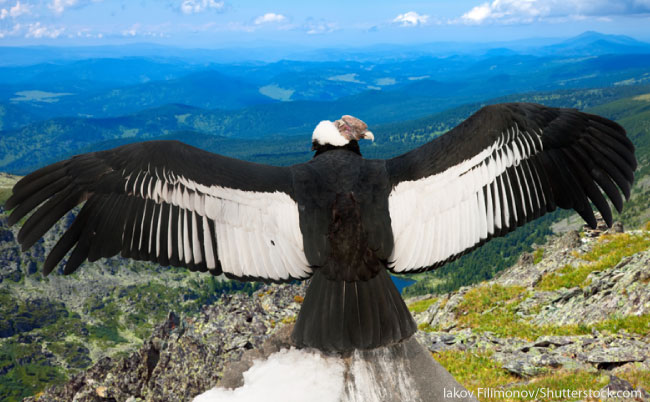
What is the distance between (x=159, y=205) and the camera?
827 centimetres

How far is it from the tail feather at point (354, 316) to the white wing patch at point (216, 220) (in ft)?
2.63

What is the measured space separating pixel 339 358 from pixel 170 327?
107 ft

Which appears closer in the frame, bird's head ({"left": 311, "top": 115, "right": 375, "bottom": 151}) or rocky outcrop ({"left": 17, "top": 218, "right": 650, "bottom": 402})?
bird's head ({"left": 311, "top": 115, "right": 375, "bottom": 151})

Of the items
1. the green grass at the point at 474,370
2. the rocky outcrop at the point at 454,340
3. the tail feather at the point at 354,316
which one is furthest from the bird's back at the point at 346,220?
the green grass at the point at 474,370

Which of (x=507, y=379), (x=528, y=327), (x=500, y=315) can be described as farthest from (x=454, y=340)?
(x=500, y=315)

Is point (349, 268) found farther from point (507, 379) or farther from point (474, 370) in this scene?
point (474, 370)

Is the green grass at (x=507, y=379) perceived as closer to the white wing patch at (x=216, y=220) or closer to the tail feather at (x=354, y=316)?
the tail feather at (x=354, y=316)

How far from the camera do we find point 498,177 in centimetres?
848

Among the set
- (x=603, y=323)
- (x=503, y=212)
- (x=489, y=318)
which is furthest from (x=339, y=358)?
(x=489, y=318)

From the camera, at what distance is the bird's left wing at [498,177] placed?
8.33 m

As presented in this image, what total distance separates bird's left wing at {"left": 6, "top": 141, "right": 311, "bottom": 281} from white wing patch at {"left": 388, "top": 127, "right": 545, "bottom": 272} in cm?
180

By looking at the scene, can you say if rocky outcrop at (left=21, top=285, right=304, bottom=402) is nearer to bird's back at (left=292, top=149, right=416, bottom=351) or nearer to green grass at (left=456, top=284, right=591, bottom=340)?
green grass at (left=456, top=284, right=591, bottom=340)

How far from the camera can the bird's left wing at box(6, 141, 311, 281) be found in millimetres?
8242

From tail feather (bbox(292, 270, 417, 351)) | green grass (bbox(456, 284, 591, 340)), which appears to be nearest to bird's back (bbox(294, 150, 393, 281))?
tail feather (bbox(292, 270, 417, 351))
